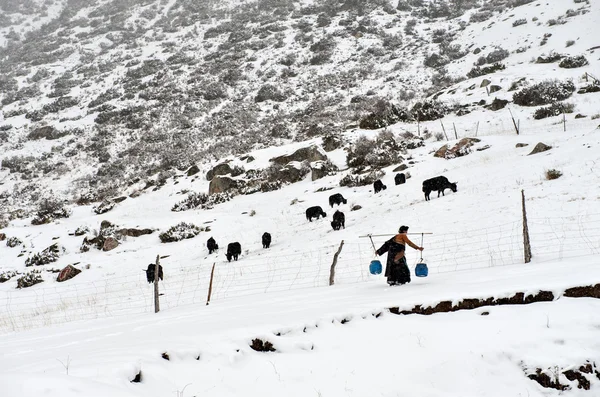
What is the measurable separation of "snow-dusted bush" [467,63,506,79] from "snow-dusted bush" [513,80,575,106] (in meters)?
6.76

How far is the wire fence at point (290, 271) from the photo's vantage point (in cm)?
832

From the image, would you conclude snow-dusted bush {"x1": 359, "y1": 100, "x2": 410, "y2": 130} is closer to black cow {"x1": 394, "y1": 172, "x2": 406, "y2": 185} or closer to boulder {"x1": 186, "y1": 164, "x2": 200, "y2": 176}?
black cow {"x1": 394, "y1": 172, "x2": 406, "y2": 185}

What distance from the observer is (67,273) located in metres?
14.5

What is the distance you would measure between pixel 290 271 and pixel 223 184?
14.5 metres

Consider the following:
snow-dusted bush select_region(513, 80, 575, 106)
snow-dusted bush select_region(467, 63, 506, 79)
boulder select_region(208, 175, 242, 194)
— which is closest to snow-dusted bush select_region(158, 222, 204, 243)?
boulder select_region(208, 175, 242, 194)

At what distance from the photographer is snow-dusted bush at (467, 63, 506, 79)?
105ft

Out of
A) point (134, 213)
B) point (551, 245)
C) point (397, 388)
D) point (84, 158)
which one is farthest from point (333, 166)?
point (84, 158)

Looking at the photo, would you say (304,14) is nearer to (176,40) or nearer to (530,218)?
(176,40)

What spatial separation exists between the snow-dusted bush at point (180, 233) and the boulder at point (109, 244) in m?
1.90

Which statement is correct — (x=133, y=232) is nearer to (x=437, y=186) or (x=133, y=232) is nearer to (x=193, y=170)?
Answer: (x=193, y=170)

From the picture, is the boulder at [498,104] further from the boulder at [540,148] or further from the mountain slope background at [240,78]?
the boulder at [540,148]

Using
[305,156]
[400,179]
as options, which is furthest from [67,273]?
[305,156]

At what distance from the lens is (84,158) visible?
3344 centimetres

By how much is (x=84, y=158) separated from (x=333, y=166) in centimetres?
2344
